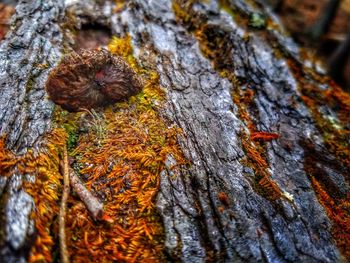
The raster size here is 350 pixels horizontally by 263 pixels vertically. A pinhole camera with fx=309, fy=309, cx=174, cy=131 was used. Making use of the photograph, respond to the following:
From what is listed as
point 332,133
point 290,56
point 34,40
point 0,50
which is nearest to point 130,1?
point 34,40

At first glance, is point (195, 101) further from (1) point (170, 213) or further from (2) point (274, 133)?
(1) point (170, 213)

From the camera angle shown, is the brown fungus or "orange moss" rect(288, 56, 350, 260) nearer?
"orange moss" rect(288, 56, 350, 260)

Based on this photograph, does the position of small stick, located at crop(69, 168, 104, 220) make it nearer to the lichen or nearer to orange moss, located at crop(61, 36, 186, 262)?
orange moss, located at crop(61, 36, 186, 262)

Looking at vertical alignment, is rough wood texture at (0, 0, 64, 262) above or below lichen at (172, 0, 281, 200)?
below

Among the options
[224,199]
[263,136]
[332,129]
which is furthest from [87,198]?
[332,129]

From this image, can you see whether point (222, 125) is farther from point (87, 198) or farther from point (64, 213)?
point (64, 213)

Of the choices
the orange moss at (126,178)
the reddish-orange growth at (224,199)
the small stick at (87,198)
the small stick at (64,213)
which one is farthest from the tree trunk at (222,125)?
the small stick at (87,198)

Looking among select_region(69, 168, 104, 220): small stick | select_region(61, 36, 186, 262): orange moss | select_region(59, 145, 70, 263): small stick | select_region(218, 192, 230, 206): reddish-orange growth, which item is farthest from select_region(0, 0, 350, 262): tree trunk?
select_region(69, 168, 104, 220): small stick
